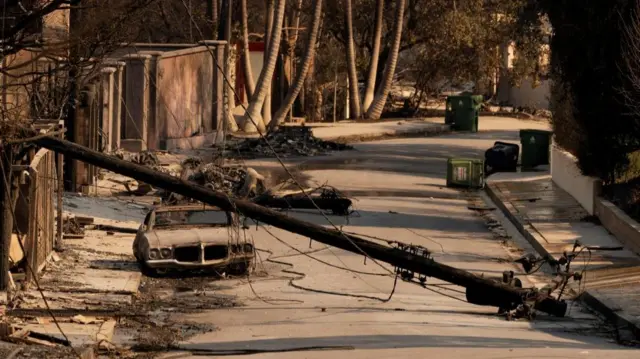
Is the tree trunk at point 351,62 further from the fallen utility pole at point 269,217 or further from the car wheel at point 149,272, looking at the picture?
the fallen utility pole at point 269,217

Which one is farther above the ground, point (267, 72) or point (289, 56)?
point (289, 56)

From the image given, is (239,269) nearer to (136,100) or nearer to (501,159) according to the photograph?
(136,100)

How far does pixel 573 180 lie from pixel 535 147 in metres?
7.53

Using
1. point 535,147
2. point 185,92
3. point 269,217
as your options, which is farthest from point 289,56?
point 269,217

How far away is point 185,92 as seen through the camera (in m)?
42.2

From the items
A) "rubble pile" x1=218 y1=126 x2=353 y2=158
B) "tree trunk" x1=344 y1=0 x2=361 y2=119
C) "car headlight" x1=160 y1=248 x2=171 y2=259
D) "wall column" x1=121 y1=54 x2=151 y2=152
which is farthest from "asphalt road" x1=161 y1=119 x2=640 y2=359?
"tree trunk" x1=344 y1=0 x2=361 y2=119

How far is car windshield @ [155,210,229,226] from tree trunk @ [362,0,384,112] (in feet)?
121

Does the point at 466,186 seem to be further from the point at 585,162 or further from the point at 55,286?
the point at 55,286

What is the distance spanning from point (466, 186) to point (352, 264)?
12.8 meters

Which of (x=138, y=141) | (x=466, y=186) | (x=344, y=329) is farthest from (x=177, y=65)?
(x=344, y=329)

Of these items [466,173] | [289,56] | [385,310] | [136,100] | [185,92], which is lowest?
[385,310]

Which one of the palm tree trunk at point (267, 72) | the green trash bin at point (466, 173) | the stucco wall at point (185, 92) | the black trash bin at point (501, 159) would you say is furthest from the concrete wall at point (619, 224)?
the palm tree trunk at point (267, 72)

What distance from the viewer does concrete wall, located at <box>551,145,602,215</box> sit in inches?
1129

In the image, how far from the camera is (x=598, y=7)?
27922 millimetres
